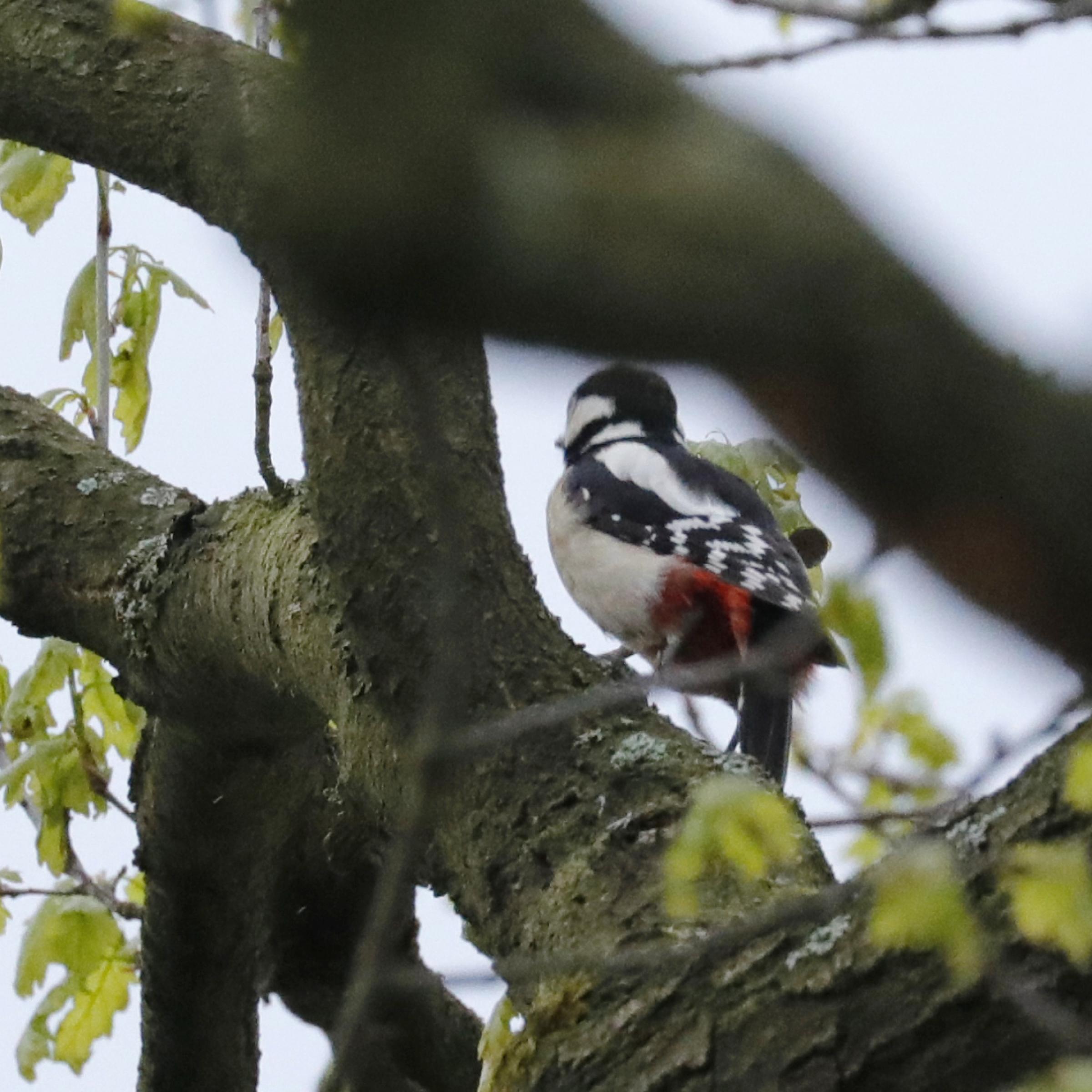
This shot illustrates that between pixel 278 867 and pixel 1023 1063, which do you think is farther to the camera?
pixel 278 867

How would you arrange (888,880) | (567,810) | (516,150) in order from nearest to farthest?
(516,150) → (888,880) → (567,810)

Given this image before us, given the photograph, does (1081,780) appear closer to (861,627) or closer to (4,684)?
(861,627)

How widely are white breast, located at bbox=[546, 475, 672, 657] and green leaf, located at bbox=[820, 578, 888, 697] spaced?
2.67 metres

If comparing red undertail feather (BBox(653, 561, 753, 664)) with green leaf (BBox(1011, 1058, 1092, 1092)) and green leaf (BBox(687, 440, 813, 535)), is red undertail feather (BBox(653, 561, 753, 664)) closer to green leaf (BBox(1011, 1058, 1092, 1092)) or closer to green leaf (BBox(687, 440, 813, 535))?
green leaf (BBox(687, 440, 813, 535))

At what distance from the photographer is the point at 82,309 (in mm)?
3650

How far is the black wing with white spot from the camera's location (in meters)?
3.74

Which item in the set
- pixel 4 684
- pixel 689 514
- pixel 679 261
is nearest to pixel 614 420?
pixel 689 514

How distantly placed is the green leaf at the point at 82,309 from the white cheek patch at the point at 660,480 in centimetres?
139

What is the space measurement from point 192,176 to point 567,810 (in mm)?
1027

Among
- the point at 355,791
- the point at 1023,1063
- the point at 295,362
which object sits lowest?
the point at 1023,1063

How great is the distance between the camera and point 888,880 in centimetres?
131

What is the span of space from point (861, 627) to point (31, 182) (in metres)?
2.68

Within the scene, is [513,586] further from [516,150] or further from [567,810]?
[516,150]

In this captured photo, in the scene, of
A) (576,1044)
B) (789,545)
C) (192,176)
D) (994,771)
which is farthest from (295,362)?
(789,545)
